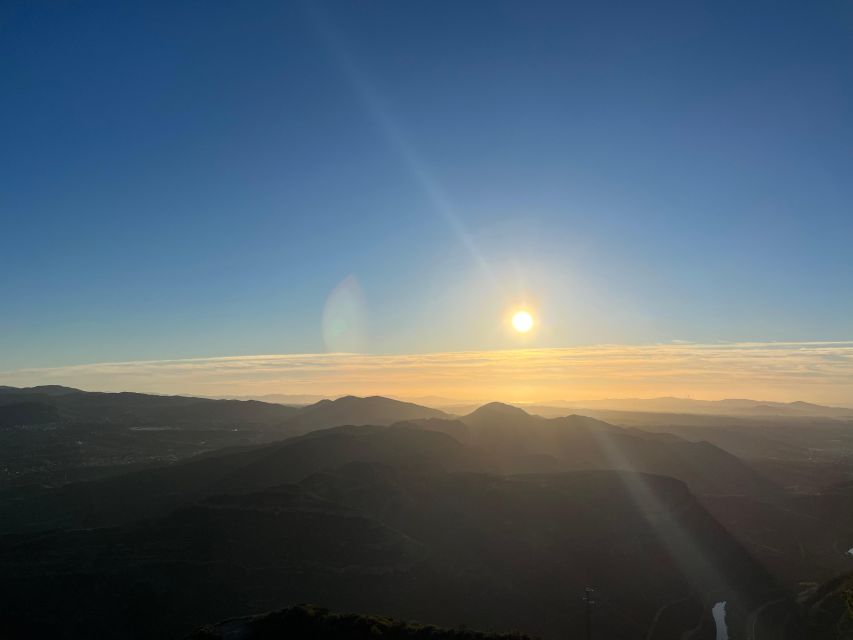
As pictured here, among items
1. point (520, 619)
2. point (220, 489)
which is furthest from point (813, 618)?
point (220, 489)

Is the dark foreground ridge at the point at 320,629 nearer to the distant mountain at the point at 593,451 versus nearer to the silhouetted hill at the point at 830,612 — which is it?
the silhouetted hill at the point at 830,612

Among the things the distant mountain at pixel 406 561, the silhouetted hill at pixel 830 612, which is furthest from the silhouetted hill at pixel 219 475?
the silhouetted hill at pixel 830 612

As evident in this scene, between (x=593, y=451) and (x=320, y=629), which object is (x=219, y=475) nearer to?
(x=320, y=629)

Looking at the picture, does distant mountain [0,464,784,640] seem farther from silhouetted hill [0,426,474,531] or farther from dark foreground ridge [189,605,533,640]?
dark foreground ridge [189,605,533,640]

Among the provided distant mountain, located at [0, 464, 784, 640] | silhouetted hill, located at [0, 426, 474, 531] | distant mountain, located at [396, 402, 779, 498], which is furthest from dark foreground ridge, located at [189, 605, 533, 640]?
distant mountain, located at [396, 402, 779, 498]

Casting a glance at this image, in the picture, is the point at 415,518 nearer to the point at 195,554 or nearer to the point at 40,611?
the point at 195,554

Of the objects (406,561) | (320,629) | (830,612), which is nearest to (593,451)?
(830,612)
